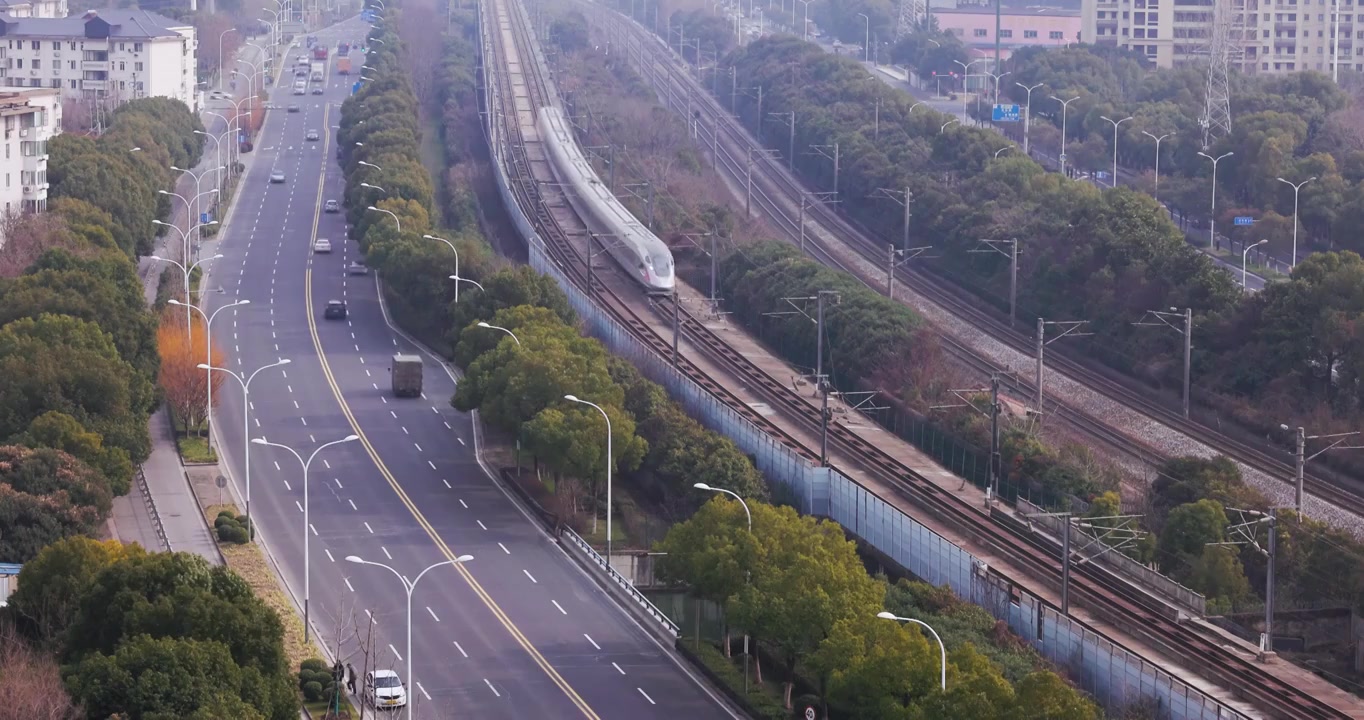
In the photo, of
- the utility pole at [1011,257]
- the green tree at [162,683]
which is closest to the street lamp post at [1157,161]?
the utility pole at [1011,257]

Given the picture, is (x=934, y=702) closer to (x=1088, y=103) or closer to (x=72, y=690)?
(x=72, y=690)

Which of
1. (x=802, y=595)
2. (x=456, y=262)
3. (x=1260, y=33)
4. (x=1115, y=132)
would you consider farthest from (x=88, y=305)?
(x=1260, y=33)

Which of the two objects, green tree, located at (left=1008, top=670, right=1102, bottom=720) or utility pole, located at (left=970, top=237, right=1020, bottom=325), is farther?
utility pole, located at (left=970, top=237, right=1020, bottom=325)

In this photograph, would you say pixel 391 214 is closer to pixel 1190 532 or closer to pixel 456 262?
pixel 456 262

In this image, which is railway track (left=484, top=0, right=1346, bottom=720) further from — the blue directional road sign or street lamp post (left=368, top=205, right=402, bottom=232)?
the blue directional road sign

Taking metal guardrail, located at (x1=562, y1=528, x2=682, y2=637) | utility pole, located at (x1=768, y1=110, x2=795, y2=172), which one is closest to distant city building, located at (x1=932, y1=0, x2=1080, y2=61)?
utility pole, located at (x1=768, y1=110, x2=795, y2=172)
